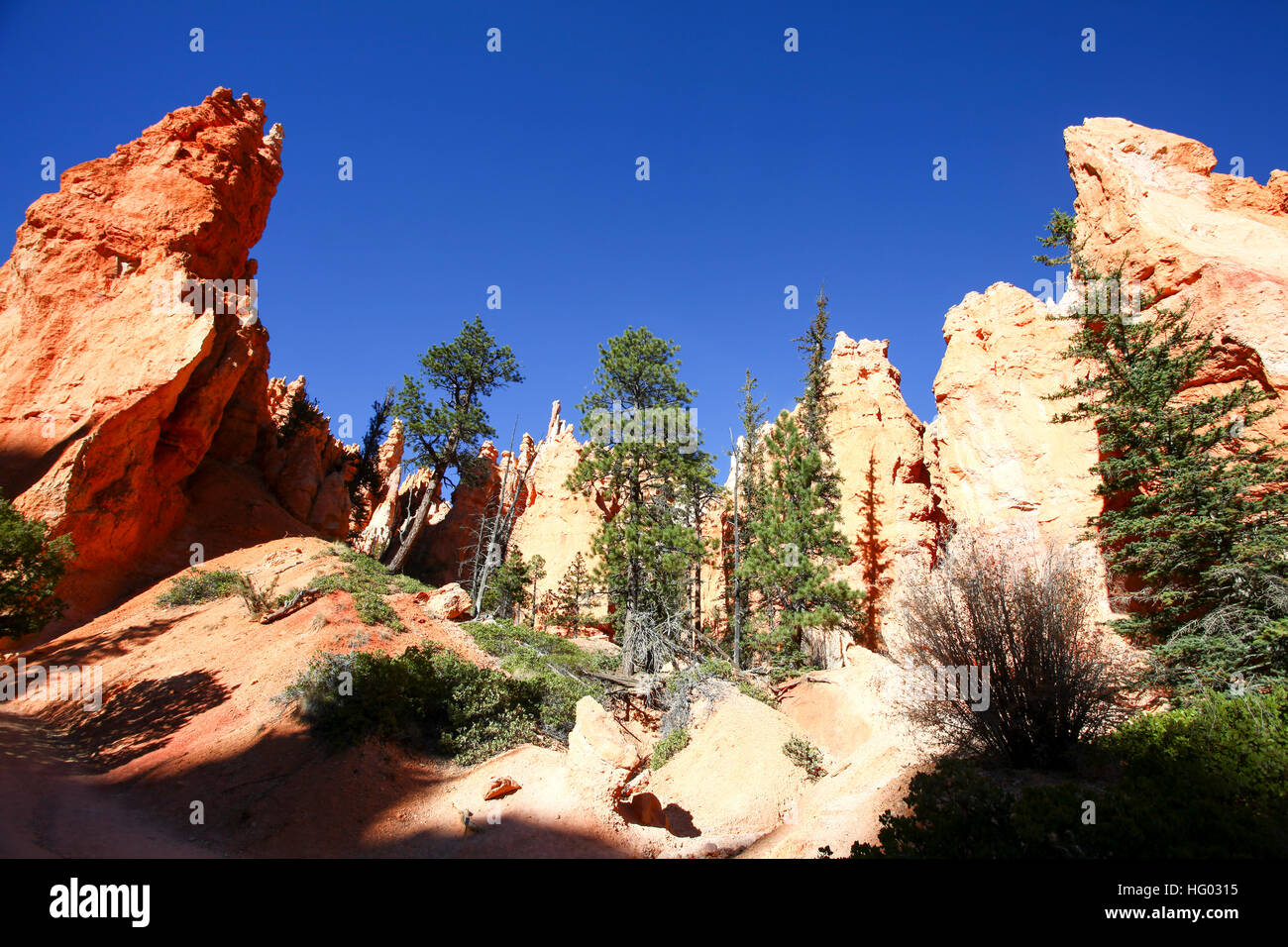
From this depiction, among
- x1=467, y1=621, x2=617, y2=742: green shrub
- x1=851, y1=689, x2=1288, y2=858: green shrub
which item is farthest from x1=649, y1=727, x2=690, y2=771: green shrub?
x1=851, y1=689, x2=1288, y2=858: green shrub

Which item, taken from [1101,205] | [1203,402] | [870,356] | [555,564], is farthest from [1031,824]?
[555,564]

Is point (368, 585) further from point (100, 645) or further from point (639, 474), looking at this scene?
point (639, 474)

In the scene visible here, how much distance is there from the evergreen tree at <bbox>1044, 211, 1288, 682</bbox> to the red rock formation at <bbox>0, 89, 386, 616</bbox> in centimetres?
2666

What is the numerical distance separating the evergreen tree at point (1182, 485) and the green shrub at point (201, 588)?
22285mm

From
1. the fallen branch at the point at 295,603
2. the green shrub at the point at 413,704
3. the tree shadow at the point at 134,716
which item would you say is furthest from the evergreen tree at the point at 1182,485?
the fallen branch at the point at 295,603

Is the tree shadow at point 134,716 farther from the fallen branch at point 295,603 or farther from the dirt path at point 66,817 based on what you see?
the fallen branch at point 295,603

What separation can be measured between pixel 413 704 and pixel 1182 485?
15669 millimetres

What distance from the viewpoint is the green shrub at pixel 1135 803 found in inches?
184

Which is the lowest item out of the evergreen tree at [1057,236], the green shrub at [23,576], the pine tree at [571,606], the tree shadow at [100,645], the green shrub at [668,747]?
the green shrub at [668,747]

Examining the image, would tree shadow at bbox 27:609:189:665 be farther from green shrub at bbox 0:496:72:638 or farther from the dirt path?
the dirt path

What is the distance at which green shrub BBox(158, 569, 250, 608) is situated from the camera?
50.3ft

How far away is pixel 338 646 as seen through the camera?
11.4 metres
